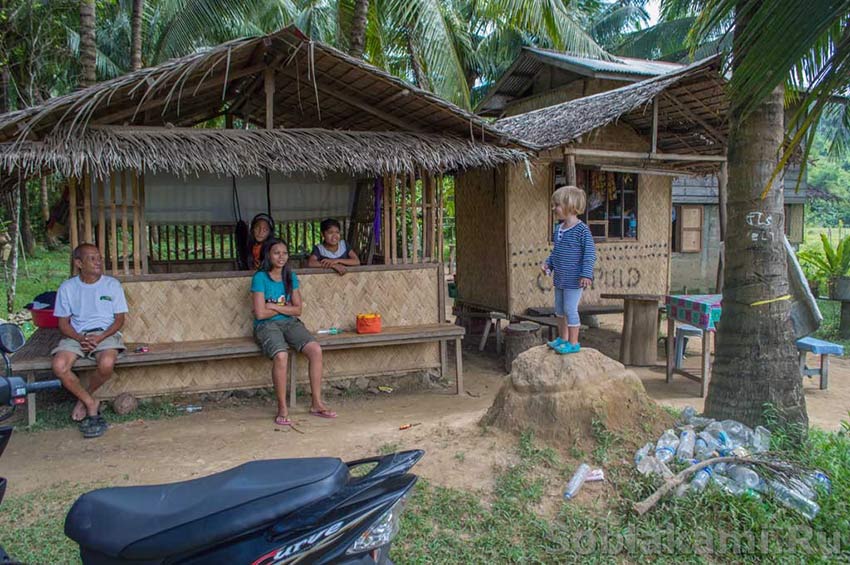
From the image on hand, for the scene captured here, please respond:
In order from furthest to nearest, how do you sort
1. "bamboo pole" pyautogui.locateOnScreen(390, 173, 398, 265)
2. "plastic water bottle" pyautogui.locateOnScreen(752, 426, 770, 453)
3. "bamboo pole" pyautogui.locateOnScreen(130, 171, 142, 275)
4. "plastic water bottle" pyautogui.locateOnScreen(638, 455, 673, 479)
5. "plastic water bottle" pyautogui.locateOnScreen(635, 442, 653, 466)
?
"bamboo pole" pyautogui.locateOnScreen(390, 173, 398, 265) → "bamboo pole" pyautogui.locateOnScreen(130, 171, 142, 275) → "plastic water bottle" pyautogui.locateOnScreen(752, 426, 770, 453) → "plastic water bottle" pyautogui.locateOnScreen(635, 442, 653, 466) → "plastic water bottle" pyautogui.locateOnScreen(638, 455, 673, 479)

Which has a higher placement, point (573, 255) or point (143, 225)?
point (143, 225)

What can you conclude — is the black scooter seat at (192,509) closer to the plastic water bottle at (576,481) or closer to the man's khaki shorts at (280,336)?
the plastic water bottle at (576,481)

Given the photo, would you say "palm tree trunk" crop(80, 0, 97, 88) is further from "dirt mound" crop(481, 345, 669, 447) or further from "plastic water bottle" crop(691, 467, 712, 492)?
"plastic water bottle" crop(691, 467, 712, 492)

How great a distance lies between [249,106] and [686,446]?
6.11 metres

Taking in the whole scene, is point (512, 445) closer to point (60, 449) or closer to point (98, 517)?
point (98, 517)

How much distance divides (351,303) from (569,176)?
11.6 feet

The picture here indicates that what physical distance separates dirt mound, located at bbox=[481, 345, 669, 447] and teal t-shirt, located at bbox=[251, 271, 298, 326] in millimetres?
2487

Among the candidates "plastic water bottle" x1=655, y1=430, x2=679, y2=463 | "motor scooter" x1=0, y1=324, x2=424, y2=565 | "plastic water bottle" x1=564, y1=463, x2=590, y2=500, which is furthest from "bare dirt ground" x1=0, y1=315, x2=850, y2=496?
"motor scooter" x1=0, y1=324, x2=424, y2=565

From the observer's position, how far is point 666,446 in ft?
13.5

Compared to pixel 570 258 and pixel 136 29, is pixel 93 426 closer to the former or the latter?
pixel 570 258

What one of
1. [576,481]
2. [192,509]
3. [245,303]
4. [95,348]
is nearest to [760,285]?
[576,481]

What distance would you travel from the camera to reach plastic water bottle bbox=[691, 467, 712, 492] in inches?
147

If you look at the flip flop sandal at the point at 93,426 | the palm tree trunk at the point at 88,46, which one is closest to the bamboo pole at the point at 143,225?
the flip flop sandal at the point at 93,426

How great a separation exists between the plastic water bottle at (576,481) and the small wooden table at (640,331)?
4.48 metres
